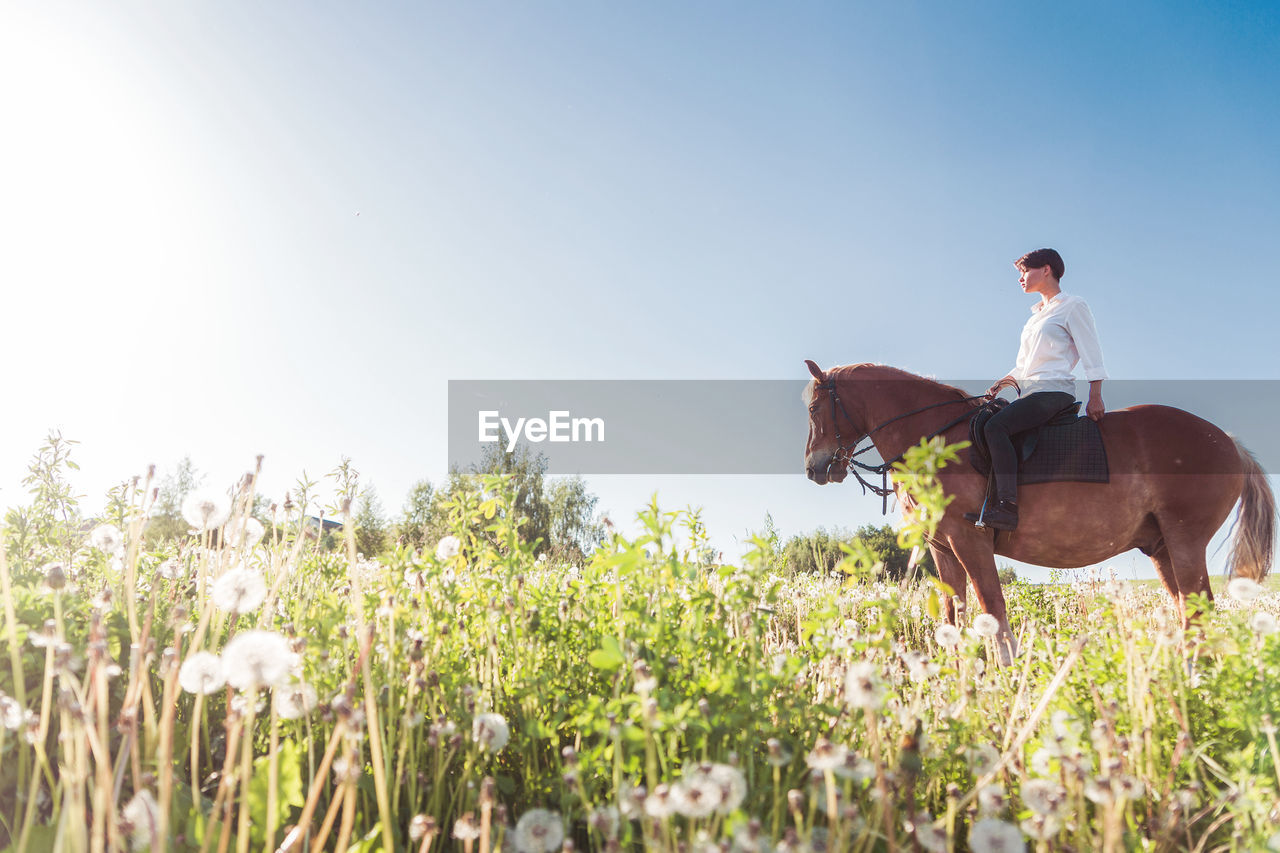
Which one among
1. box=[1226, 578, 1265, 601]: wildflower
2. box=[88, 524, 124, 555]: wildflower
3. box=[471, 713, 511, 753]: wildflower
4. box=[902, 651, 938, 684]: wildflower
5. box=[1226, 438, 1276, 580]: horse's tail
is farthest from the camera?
box=[1226, 438, 1276, 580]: horse's tail

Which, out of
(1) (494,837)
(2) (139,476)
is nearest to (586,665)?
(1) (494,837)

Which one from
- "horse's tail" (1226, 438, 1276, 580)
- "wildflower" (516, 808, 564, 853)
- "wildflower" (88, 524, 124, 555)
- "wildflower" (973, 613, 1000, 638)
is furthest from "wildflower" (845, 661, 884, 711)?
"horse's tail" (1226, 438, 1276, 580)

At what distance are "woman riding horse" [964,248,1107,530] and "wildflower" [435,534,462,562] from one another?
517 centimetres

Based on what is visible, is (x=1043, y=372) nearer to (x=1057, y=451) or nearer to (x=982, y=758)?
(x=1057, y=451)

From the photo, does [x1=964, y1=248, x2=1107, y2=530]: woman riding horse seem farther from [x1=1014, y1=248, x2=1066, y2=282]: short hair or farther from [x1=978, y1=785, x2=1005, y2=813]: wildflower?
[x1=978, y1=785, x2=1005, y2=813]: wildflower

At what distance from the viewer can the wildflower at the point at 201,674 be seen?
185cm

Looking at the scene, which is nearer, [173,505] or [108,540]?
[108,540]

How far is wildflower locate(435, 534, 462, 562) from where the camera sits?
284cm

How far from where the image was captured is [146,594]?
395 centimetres

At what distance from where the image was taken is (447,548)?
2.88m

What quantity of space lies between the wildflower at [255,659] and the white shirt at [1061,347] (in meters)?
6.72

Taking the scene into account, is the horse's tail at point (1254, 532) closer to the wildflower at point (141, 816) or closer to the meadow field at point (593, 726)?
the meadow field at point (593, 726)

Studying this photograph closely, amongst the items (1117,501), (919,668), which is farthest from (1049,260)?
(919,668)

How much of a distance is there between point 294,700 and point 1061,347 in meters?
6.79
